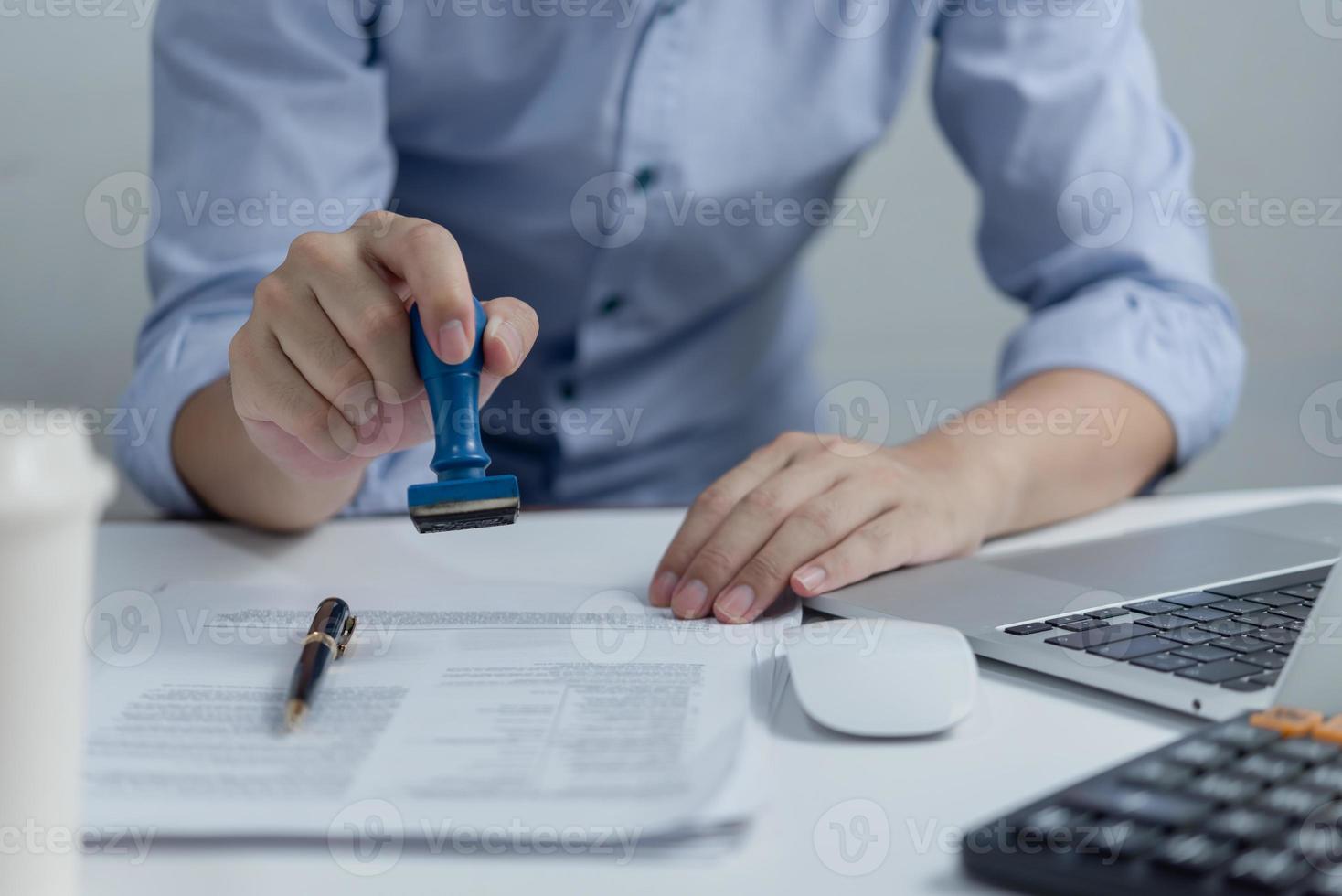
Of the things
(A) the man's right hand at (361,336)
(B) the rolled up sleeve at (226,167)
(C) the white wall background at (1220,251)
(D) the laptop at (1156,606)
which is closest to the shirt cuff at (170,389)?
(B) the rolled up sleeve at (226,167)

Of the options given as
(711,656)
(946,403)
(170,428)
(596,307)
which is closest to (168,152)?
(170,428)

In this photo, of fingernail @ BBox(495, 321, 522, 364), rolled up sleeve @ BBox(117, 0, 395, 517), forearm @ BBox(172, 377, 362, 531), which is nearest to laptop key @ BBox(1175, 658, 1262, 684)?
fingernail @ BBox(495, 321, 522, 364)

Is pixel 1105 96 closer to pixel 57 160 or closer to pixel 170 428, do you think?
pixel 170 428

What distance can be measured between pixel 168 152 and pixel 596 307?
0.27 metres

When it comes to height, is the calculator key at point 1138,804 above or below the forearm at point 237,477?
above

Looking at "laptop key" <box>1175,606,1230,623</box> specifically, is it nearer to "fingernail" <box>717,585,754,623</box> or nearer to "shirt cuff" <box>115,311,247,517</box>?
"fingernail" <box>717,585,754,623</box>

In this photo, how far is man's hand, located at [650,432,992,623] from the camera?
0.45 m

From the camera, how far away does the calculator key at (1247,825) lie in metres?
0.24

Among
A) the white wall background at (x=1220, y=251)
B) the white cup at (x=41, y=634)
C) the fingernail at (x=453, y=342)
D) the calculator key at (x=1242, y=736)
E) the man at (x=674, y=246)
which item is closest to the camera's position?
the white cup at (x=41, y=634)

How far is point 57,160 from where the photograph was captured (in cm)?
105

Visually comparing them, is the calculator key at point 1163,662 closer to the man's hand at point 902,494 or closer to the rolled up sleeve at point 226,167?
the man's hand at point 902,494

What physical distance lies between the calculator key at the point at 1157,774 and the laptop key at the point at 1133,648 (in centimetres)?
10

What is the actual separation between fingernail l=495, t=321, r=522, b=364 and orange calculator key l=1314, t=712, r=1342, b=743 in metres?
0.27

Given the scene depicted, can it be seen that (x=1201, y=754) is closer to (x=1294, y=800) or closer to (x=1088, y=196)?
(x=1294, y=800)
